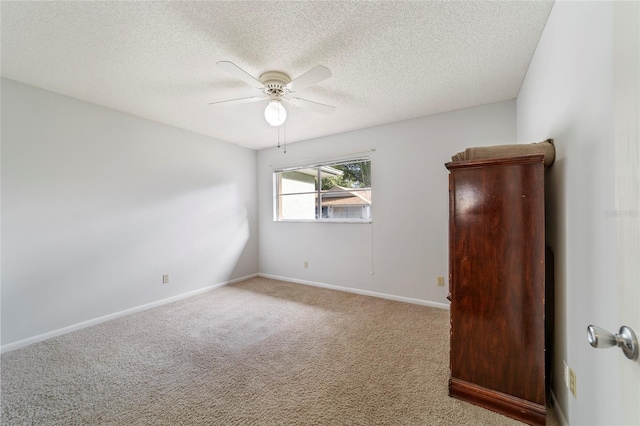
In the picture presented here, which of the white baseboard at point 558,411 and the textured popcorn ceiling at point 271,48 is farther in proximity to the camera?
the textured popcorn ceiling at point 271,48

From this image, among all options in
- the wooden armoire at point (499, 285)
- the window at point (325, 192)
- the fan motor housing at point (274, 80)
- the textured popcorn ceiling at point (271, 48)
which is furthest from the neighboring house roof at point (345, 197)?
the wooden armoire at point (499, 285)

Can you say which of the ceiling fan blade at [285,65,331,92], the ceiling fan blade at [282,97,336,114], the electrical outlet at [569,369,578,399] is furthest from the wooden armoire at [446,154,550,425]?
the ceiling fan blade at [282,97,336,114]

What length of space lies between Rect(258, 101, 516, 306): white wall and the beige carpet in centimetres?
56

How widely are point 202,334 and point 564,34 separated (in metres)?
3.45

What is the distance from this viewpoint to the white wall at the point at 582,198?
0.92 meters

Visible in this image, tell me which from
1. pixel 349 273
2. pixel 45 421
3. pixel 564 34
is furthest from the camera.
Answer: pixel 349 273

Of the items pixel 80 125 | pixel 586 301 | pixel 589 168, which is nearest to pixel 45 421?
pixel 80 125

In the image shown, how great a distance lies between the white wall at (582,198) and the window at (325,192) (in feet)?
7.35

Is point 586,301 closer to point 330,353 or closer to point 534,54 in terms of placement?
point 330,353

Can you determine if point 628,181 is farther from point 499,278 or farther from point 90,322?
point 90,322

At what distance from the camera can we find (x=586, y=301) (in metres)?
1.10

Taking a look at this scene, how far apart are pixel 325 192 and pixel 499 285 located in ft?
9.36

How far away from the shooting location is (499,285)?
146cm

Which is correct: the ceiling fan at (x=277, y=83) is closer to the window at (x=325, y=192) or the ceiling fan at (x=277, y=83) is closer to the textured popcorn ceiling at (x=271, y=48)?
the textured popcorn ceiling at (x=271, y=48)
